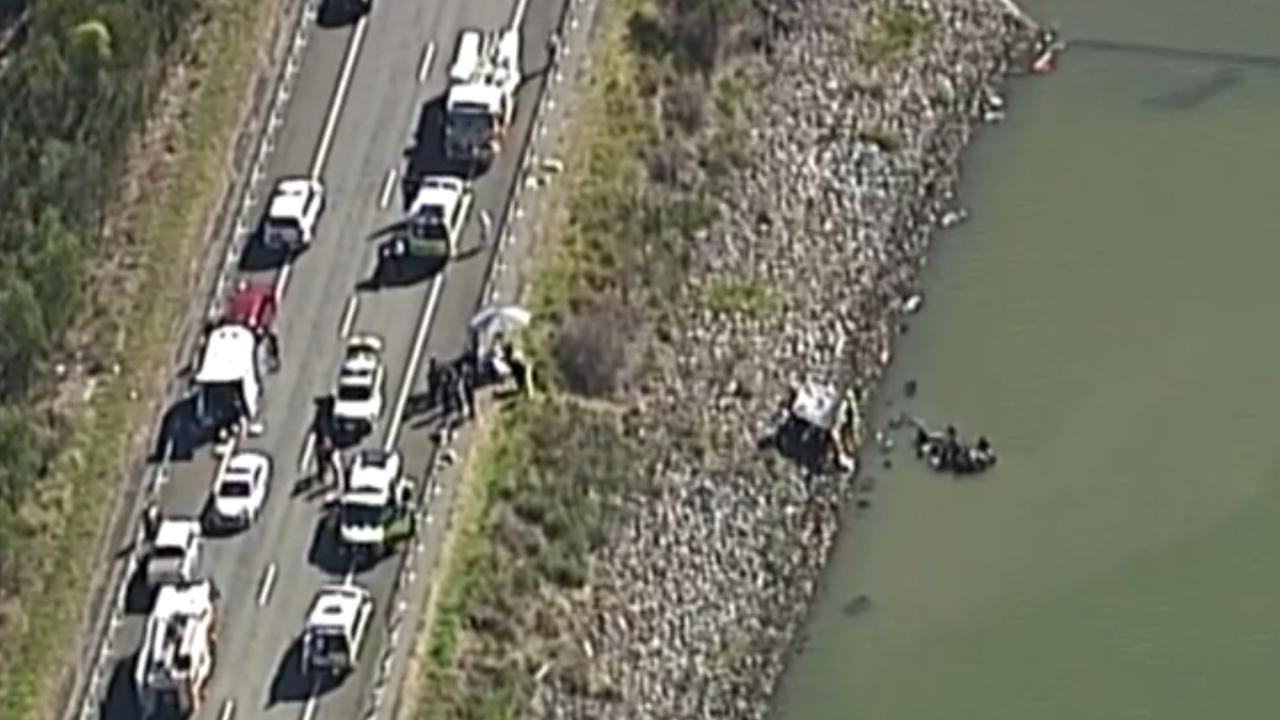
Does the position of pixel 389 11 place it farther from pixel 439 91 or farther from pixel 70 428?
pixel 70 428

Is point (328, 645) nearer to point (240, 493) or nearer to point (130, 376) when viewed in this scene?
point (240, 493)

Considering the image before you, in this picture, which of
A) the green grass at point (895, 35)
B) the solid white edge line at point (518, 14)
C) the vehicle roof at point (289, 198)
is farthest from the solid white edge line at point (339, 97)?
the green grass at point (895, 35)

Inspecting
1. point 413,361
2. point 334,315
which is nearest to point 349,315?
point 334,315

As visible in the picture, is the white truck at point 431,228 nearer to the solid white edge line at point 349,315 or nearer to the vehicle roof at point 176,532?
the solid white edge line at point 349,315

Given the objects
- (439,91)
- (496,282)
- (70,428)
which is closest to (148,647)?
(70,428)

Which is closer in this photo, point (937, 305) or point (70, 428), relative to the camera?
point (70, 428)
